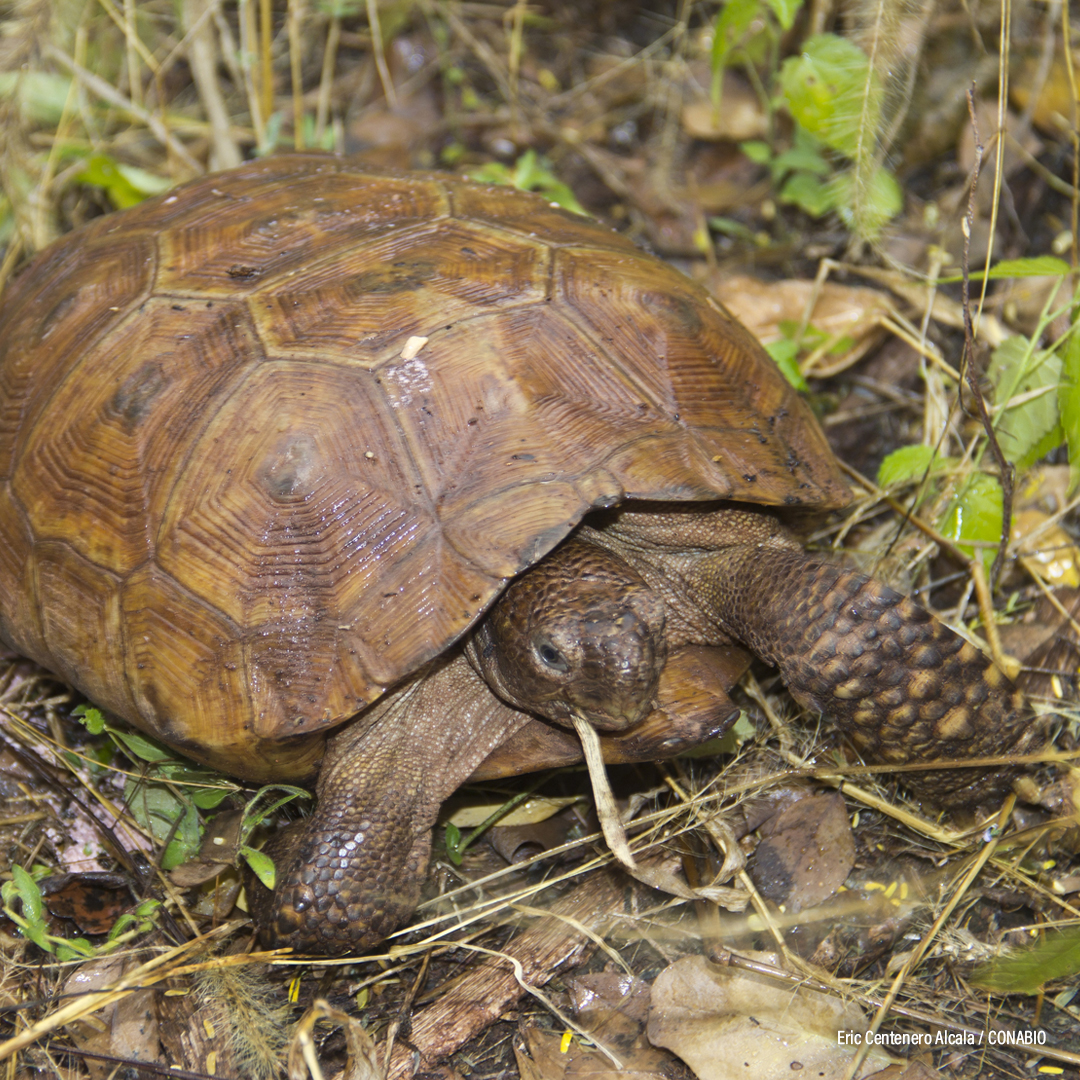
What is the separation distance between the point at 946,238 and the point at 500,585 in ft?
9.62

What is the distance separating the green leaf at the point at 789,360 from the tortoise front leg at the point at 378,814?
1657 millimetres

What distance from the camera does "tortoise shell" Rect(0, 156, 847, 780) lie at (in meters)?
2.43

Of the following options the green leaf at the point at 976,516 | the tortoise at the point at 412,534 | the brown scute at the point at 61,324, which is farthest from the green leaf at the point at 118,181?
the green leaf at the point at 976,516

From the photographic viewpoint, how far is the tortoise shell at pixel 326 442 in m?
2.43

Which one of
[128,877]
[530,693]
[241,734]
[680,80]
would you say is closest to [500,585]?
[530,693]

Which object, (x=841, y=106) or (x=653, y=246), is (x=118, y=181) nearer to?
(x=653, y=246)

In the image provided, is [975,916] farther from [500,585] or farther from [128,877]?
[128,877]

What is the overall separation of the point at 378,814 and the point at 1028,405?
2.31 meters

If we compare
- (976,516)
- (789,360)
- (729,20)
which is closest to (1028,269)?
(976,516)

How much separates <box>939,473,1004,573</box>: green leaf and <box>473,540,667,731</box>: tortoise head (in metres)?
1.28

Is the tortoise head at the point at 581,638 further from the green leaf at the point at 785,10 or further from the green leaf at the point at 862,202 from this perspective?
the green leaf at the point at 785,10

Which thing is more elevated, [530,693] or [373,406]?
[373,406]

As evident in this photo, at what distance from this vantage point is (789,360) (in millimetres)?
3607

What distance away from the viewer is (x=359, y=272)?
2730 millimetres
